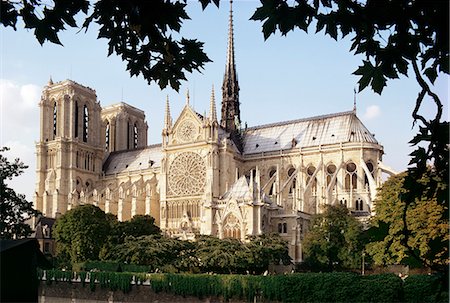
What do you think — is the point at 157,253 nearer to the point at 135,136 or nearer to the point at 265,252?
the point at 265,252

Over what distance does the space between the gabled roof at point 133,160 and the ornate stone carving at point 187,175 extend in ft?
26.1

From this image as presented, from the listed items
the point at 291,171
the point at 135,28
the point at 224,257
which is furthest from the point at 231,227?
the point at 135,28

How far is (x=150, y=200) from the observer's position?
2470 inches

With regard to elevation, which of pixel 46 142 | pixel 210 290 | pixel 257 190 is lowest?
pixel 210 290

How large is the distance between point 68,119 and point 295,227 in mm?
34621

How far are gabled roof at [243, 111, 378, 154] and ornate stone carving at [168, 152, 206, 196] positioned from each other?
246 inches

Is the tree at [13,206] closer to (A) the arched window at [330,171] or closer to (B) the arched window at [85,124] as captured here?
(A) the arched window at [330,171]

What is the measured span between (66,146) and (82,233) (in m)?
28.1

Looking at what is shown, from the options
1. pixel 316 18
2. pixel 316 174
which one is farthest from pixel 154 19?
pixel 316 174

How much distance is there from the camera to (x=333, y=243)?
41.8 m

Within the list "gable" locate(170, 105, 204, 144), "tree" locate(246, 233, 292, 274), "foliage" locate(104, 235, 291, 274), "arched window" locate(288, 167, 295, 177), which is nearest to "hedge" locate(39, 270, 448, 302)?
"foliage" locate(104, 235, 291, 274)

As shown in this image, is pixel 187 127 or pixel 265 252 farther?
pixel 187 127

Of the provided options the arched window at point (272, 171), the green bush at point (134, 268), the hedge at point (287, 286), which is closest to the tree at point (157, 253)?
the green bush at point (134, 268)

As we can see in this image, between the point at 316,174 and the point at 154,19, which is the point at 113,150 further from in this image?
the point at 154,19
